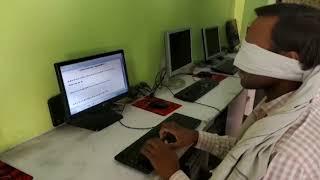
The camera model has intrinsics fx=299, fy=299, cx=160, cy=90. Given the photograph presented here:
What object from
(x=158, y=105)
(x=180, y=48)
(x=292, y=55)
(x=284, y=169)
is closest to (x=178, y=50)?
(x=180, y=48)

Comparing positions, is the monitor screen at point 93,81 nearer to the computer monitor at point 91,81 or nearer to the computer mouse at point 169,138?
the computer monitor at point 91,81

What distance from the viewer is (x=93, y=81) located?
154cm

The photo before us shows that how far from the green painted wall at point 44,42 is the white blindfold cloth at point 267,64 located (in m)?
0.86

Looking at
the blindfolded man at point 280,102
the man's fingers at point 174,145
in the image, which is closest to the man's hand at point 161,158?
the blindfolded man at point 280,102

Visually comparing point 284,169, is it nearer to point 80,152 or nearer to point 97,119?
point 80,152

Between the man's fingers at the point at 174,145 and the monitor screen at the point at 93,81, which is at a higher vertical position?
the monitor screen at the point at 93,81

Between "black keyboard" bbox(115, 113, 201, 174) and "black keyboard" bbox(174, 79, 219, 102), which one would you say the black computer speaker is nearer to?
"black keyboard" bbox(115, 113, 201, 174)

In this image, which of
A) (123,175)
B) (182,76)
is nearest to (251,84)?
(123,175)

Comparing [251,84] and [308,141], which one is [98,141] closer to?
[251,84]

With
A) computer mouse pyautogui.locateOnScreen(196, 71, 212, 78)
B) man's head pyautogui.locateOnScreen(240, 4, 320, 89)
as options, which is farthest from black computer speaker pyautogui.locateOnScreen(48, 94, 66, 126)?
computer mouse pyautogui.locateOnScreen(196, 71, 212, 78)

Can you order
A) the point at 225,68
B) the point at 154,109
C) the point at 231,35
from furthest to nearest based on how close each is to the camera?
the point at 231,35
the point at 225,68
the point at 154,109

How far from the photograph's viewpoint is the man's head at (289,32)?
3.26 feet

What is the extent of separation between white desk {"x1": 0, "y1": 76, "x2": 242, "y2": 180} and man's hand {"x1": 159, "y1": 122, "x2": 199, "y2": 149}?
0.17 metres

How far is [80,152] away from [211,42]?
200cm
